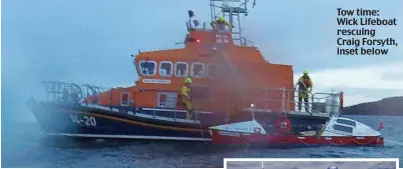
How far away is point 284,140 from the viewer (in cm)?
515

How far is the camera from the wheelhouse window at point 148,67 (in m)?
5.02

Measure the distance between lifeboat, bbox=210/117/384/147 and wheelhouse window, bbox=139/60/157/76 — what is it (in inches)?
19.9

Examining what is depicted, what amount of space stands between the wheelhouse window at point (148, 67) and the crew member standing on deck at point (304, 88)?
89 centimetres

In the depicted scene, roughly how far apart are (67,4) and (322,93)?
1.61 m

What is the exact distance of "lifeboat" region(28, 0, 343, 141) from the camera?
502 centimetres

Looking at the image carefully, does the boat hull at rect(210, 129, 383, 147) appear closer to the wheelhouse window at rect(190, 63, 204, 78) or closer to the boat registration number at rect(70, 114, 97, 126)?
the wheelhouse window at rect(190, 63, 204, 78)

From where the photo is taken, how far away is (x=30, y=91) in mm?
4898

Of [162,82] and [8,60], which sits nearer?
[8,60]

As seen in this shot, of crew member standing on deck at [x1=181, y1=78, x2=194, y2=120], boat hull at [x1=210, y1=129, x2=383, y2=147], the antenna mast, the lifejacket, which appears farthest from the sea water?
the antenna mast

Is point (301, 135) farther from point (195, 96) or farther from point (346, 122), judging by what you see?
point (195, 96)

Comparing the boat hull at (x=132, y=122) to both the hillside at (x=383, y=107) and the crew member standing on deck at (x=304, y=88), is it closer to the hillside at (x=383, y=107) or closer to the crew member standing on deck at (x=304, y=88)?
the crew member standing on deck at (x=304, y=88)

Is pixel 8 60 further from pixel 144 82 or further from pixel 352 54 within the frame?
pixel 352 54

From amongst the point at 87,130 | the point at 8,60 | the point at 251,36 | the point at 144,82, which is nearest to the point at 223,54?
the point at 251,36

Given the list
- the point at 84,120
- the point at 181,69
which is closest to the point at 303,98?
the point at 181,69
